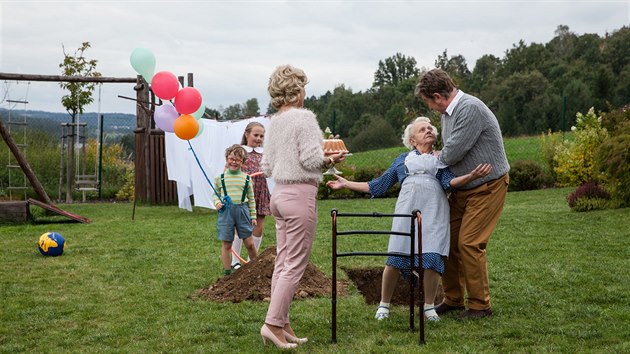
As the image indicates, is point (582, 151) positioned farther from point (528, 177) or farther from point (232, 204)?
point (232, 204)

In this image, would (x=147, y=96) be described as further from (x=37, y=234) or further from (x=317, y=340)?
(x=317, y=340)

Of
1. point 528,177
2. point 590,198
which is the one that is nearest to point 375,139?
point 528,177

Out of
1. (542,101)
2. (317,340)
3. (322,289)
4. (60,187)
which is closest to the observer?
(317,340)

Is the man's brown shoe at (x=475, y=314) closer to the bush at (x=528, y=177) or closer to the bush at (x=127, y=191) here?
the bush at (x=528, y=177)

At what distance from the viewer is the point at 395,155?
931 inches

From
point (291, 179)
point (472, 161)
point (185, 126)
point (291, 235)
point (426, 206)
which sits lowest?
point (291, 235)

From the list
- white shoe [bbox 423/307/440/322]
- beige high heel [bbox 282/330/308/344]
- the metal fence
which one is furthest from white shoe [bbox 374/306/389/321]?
the metal fence

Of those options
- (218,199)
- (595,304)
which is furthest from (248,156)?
(595,304)

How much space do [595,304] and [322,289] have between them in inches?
88.4

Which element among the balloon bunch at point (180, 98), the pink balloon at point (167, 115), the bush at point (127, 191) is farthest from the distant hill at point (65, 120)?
the balloon bunch at point (180, 98)

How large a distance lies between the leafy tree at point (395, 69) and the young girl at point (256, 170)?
51907 mm

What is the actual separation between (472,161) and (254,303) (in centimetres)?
213

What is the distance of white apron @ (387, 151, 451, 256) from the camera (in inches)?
199

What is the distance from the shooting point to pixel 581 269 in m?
7.09
